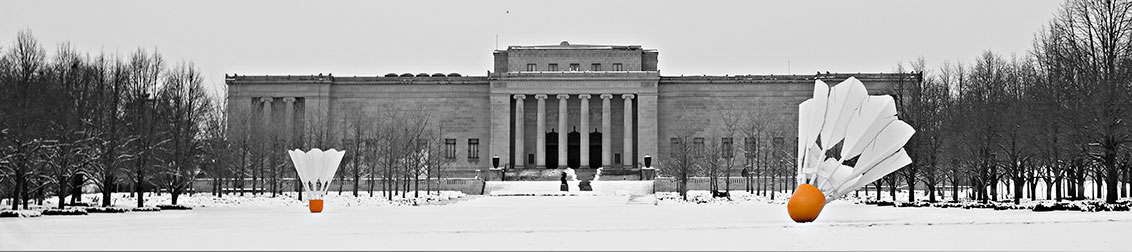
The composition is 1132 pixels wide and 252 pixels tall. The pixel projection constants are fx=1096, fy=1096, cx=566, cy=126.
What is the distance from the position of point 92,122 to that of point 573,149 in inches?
2120

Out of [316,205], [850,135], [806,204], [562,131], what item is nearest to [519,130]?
[562,131]

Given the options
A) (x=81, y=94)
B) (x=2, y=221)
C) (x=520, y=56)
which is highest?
(x=520, y=56)

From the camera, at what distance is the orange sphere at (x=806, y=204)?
23797 millimetres

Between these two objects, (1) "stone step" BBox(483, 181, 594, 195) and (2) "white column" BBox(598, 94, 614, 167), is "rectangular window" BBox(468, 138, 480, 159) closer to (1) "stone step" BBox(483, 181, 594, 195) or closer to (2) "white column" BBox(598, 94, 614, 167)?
(2) "white column" BBox(598, 94, 614, 167)

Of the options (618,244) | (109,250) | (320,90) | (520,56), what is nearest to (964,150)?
(618,244)

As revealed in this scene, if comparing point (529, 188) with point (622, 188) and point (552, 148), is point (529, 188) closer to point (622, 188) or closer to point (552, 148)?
point (622, 188)

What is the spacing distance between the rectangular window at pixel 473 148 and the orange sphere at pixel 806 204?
2574 inches

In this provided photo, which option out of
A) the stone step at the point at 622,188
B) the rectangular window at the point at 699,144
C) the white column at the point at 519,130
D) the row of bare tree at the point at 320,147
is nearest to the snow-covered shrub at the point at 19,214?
the row of bare tree at the point at 320,147

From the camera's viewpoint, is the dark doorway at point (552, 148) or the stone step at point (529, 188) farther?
→ the dark doorway at point (552, 148)

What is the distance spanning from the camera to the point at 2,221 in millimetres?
26844

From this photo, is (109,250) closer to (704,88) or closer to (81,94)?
(81,94)

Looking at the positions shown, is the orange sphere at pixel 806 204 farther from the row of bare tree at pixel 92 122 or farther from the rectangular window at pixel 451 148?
the rectangular window at pixel 451 148

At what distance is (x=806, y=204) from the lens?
23.8m

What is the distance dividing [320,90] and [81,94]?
154ft
